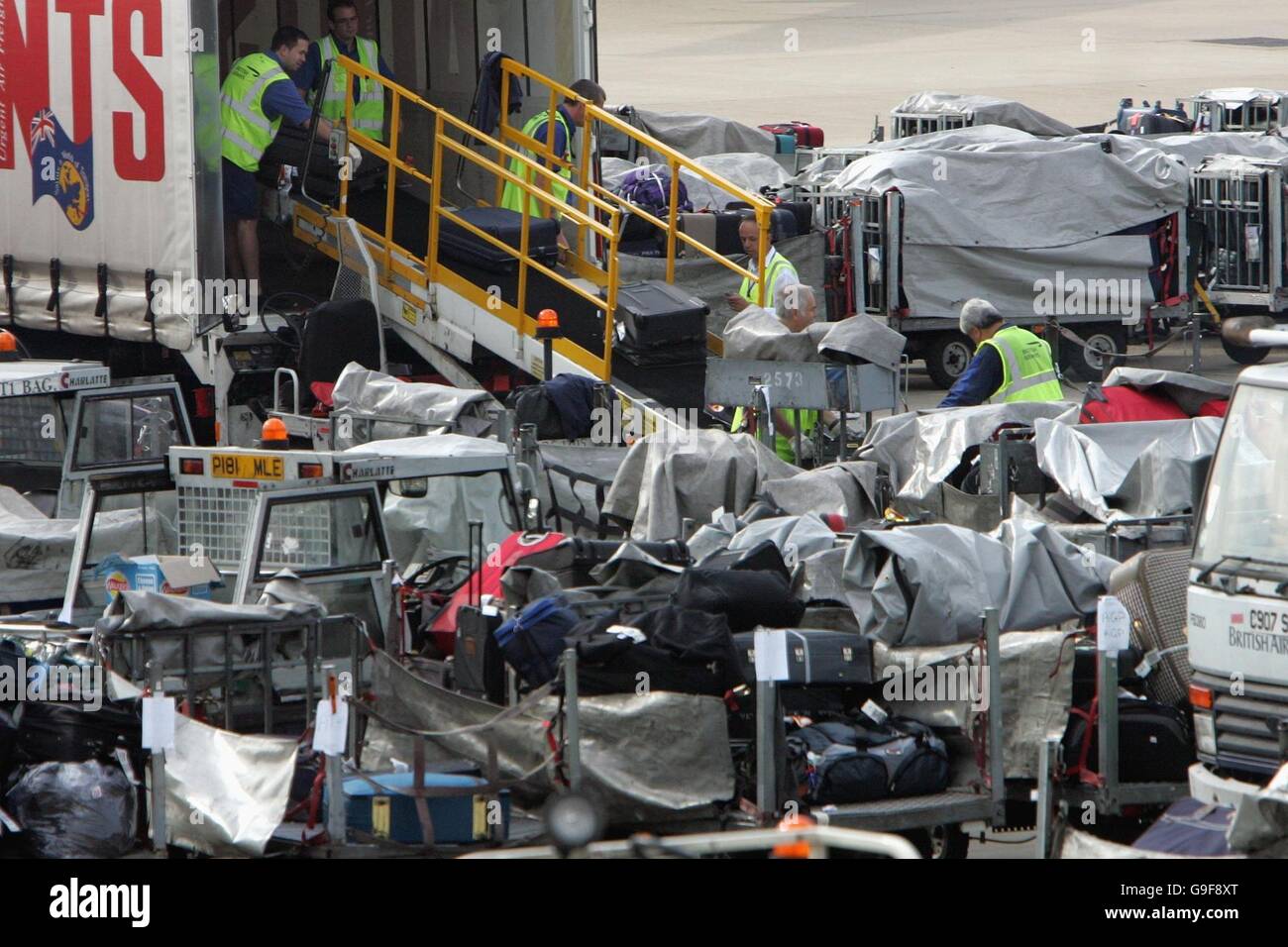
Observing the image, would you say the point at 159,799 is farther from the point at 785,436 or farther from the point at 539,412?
the point at 785,436

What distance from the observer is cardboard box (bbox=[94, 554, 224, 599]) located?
9.59m

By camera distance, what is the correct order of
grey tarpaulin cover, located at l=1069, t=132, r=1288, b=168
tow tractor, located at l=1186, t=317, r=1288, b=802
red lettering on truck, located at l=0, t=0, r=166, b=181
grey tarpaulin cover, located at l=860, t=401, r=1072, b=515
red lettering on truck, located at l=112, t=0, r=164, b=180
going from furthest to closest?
grey tarpaulin cover, located at l=1069, t=132, r=1288, b=168 → red lettering on truck, located at l=0, t=0, r=166, b=181 → red lettering on truck, located at l=112, t=0, r=164, b=180 → grey tarpaulin cover, located at l=860, t=401, r=1072, b=515 → tow tractor, located at l=1186, t=317, r=1288, b=802

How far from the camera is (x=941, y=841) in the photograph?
28.9 ft

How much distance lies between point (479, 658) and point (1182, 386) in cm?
521

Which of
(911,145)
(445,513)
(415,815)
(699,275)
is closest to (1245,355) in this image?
(911,145)

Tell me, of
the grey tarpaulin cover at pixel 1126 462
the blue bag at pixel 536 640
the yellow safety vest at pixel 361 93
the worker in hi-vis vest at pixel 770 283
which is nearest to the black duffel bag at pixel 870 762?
the blue bag at pixel 536 640

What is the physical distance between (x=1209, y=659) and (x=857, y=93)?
37150 mm

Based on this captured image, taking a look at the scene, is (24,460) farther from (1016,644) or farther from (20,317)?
(1016,644)

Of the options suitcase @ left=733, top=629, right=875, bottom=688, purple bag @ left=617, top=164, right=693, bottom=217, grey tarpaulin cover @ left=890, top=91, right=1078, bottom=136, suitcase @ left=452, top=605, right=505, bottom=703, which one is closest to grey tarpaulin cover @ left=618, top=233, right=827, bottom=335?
purple bag @ left=617, top=164, right=693, bottom=217

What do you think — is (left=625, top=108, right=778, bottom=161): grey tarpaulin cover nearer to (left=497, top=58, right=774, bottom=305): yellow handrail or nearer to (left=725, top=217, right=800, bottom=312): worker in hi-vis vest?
(left=497, top=58, right=774, bottom=305): yellow handrail

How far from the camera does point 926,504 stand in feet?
39.2

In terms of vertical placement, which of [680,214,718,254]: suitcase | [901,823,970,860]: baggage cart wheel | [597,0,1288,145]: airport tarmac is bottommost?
[901,823,970,860]: baggage cart wheel

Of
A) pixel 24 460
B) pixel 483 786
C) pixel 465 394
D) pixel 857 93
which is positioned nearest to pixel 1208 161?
pixel 465 394

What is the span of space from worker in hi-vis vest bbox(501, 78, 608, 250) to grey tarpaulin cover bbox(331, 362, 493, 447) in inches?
126
